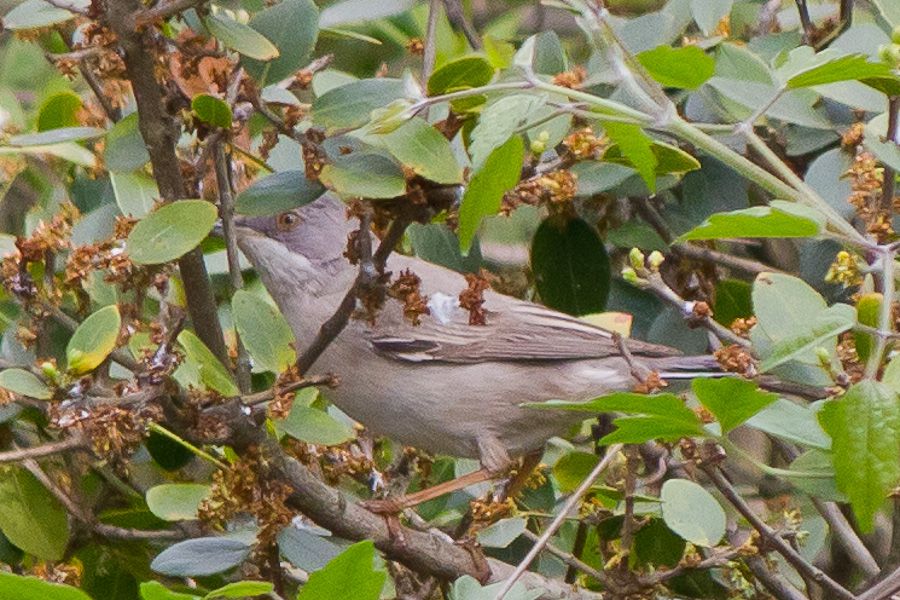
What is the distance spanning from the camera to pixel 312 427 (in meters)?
2.87

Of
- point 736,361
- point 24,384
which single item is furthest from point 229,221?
point 736,361

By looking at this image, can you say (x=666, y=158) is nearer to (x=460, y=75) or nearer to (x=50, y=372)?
(x=460, y=75)

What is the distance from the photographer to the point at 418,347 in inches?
174

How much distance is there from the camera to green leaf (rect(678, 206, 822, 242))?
77.1 inches

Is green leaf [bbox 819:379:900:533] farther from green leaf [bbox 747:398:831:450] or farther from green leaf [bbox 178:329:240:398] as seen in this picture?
green leaf [bbox 178:329:240:398]

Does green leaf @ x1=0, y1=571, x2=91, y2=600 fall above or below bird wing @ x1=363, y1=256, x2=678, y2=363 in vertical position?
above

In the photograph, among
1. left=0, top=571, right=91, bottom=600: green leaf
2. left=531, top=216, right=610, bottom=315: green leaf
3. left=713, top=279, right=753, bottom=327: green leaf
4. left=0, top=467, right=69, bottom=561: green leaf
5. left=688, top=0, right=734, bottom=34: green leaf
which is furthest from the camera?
left=531, top=216, right=610, bottom=315: green leaf

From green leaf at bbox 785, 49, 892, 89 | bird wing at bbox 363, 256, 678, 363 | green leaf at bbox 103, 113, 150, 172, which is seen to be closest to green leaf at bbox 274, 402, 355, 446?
green leaf at bbox 103, 113, 150, 172

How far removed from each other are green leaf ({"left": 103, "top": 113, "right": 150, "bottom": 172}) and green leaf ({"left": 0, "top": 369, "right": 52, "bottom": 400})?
1.52 ft

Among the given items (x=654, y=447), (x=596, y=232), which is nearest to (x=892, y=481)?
(x=654, y=447)

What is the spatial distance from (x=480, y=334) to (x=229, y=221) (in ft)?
6.48

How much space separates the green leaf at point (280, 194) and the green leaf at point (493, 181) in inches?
17.9

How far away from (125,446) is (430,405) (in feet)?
5.71

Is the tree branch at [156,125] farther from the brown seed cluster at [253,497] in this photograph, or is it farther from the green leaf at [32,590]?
the green leaf at [32,590]
